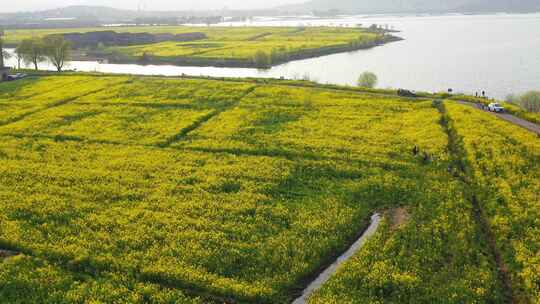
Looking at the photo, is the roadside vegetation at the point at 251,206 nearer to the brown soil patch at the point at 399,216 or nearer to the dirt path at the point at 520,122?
the brown soil patch at the point at 399,216

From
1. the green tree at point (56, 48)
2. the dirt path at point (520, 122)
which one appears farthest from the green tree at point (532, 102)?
the green tree at point (56, 48)

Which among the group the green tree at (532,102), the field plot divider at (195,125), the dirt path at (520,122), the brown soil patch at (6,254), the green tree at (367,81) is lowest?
the brown soil patch at (6,254)

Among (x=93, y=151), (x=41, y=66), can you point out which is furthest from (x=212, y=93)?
(x=41, y=66)

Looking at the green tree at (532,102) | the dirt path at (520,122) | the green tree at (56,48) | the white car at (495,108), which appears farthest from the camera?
the green tree at (56,48)

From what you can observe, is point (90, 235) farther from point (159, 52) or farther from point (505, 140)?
point (159, 52)

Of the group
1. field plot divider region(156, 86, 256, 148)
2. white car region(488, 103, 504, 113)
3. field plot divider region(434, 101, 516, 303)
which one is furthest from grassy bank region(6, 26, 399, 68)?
field plot divider region(434, 101, 516, 303)

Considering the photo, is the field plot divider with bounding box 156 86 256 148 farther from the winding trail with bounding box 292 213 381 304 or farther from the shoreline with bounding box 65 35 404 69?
the shoreline with bounding box 65 35 404 69
